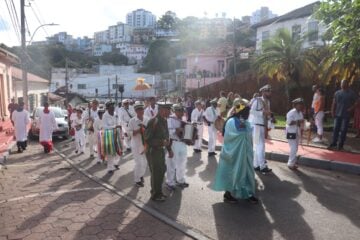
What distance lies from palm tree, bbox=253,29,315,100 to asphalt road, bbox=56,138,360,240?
33.9 feet

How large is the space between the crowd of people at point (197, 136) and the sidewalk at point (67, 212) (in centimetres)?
90

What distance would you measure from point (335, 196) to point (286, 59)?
41.8ft

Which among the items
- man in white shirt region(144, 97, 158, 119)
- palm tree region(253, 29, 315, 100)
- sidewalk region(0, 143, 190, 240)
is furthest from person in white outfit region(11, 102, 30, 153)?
palm tree region(253, 29, 315, 100)

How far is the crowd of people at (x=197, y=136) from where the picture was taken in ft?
21.7

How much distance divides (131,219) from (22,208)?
2051mm

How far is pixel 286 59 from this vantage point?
1877cm

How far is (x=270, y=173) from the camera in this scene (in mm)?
8875

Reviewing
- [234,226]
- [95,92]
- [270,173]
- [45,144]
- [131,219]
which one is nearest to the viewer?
[234,226]

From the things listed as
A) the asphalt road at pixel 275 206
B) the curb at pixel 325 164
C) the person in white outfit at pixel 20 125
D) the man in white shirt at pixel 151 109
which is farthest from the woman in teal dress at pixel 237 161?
the person in white outfit at pixel 20 125

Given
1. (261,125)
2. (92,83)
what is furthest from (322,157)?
(92,83)

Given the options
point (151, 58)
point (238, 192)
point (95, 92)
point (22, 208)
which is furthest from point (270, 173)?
point (151, 58)

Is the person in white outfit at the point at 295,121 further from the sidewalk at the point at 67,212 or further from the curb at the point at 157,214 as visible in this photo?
the sidewalk at the point at 67,212

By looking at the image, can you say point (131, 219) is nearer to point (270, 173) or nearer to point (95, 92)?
point (270, 173)

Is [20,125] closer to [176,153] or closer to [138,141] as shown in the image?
[138,141]
